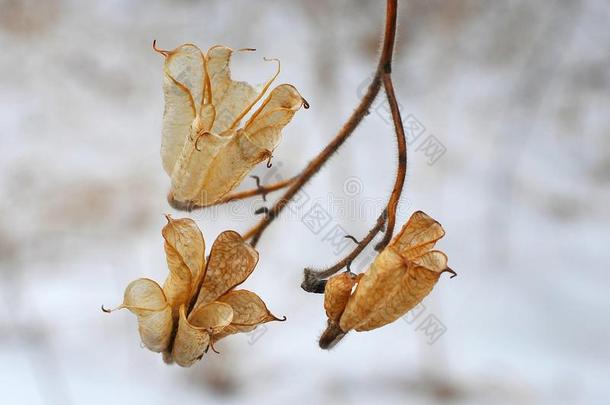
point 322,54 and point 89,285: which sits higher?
point 322,54

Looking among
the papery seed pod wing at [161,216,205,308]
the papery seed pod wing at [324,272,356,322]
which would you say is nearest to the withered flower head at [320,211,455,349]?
the papery seed pod wing at [324,272,356,322]

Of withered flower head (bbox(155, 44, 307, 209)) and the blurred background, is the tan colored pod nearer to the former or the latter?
withered flower head (bbox(155, 44, 307, 209))

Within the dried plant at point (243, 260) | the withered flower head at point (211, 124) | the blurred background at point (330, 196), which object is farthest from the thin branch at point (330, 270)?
the blurred background at point (330, 196)

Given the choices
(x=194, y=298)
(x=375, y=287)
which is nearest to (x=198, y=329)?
(x=194, y=298)

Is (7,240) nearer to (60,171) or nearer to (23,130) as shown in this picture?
(60,171)

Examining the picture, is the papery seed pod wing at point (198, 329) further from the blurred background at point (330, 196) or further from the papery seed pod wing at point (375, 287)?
the blurred background at point (330, 196)

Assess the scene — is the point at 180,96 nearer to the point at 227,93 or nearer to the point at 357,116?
the point at 227,93

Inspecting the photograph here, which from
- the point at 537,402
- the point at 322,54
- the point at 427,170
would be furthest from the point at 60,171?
the point at 537,402
